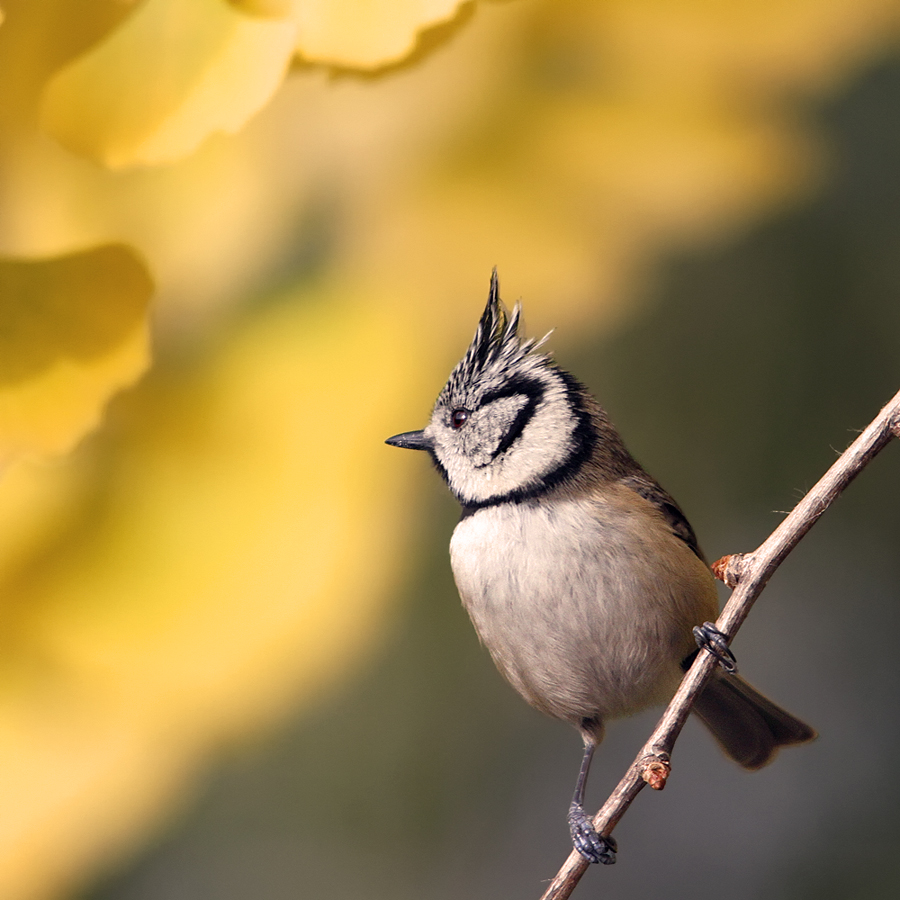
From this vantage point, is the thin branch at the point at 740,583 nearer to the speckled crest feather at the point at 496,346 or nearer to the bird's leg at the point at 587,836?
the bird's leg at the point at 587,836

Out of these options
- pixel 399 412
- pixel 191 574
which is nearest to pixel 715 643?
pixel 399 412

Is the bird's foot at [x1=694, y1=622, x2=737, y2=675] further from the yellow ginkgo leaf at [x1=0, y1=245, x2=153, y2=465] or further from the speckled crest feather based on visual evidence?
the yellow ginkgo leaf at [x1=0, y1=245, x2=153, y2=465]

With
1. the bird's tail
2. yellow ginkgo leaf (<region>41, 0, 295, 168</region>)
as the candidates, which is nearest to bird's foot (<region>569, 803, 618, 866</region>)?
the bird's tail

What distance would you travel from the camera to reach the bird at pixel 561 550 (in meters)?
0.80

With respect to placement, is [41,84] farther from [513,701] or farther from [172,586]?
[513,701]

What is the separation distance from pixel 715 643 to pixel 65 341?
76cm

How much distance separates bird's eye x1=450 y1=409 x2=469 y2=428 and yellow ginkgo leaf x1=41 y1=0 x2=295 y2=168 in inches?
19.8

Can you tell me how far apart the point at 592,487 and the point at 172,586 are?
1.75 feet

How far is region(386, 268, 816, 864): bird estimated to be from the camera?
0.80 m

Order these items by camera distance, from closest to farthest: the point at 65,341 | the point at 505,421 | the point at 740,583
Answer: the point at 740,583 → the point at 505,421 → the point at 65,341

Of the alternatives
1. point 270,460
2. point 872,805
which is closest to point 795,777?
point 872,805

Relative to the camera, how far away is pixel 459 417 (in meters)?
0.85

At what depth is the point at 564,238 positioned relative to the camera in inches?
44.6

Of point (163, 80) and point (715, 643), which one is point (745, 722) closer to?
point (715, 643)
